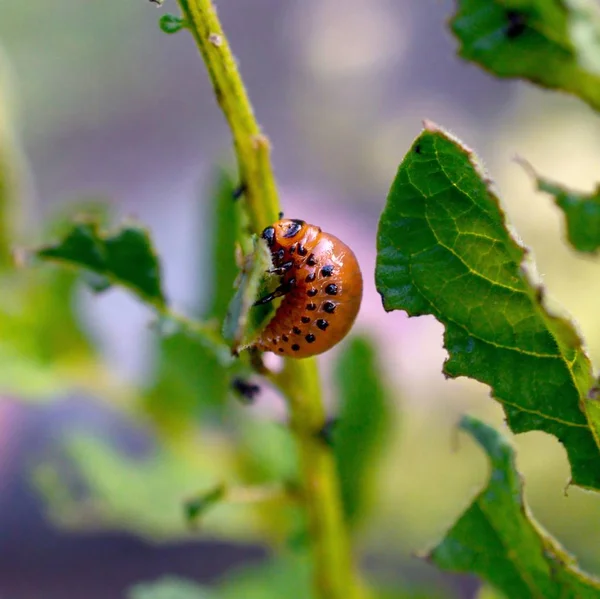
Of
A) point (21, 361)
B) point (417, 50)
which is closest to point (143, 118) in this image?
point (417, 50)

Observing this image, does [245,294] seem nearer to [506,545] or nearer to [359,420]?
[506,545]

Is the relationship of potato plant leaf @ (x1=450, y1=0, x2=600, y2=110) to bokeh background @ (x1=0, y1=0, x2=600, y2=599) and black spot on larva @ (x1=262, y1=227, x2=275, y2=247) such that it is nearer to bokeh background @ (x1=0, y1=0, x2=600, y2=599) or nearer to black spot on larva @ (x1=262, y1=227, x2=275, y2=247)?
bokeh background @ (x1=0, y1=0, x2=600, y2=599)

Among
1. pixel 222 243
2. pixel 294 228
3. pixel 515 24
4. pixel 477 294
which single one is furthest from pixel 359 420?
pixel 515 24

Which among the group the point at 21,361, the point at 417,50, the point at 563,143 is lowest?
the point at 21,361

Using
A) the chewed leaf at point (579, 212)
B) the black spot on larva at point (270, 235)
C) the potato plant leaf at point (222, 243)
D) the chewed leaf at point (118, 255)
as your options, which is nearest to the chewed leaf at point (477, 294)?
the chewed leaf at point (579, 212)

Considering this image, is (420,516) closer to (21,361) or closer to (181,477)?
(181,477)

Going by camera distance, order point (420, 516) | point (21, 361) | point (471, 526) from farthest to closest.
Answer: point (420, 516) → point (21, 361) → point (471, 526)
